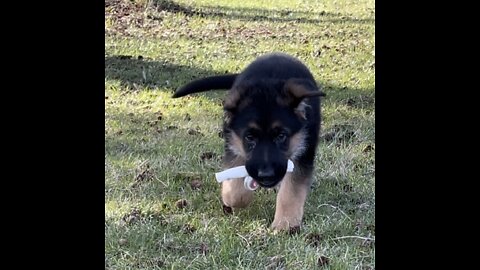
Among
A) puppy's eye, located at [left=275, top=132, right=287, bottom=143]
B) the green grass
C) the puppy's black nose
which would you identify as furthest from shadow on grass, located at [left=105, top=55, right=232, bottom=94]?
the puppy's black nose

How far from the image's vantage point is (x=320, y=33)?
12.8 m

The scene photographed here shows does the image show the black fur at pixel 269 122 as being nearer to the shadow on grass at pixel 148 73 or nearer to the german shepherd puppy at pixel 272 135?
the german shepherd puppy at pixel 272 135

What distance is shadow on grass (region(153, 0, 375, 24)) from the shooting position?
14.4m

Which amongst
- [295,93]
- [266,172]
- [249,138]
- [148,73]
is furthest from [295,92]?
[148,73]

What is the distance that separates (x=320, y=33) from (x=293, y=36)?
0.69 m

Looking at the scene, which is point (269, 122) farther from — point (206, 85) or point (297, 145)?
point (206, 85)

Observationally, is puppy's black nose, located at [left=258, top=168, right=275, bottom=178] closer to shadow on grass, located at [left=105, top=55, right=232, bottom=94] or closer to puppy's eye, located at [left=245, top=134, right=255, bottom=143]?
puppy's eye, located at [left=245, top=134, right=255, bottom=143]

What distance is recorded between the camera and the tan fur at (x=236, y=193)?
493cm


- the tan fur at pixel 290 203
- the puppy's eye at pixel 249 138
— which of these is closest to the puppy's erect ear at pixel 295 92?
the puppy's eye at pixel 249 138

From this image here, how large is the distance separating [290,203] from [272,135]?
53cm

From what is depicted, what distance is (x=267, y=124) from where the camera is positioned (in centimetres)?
456
